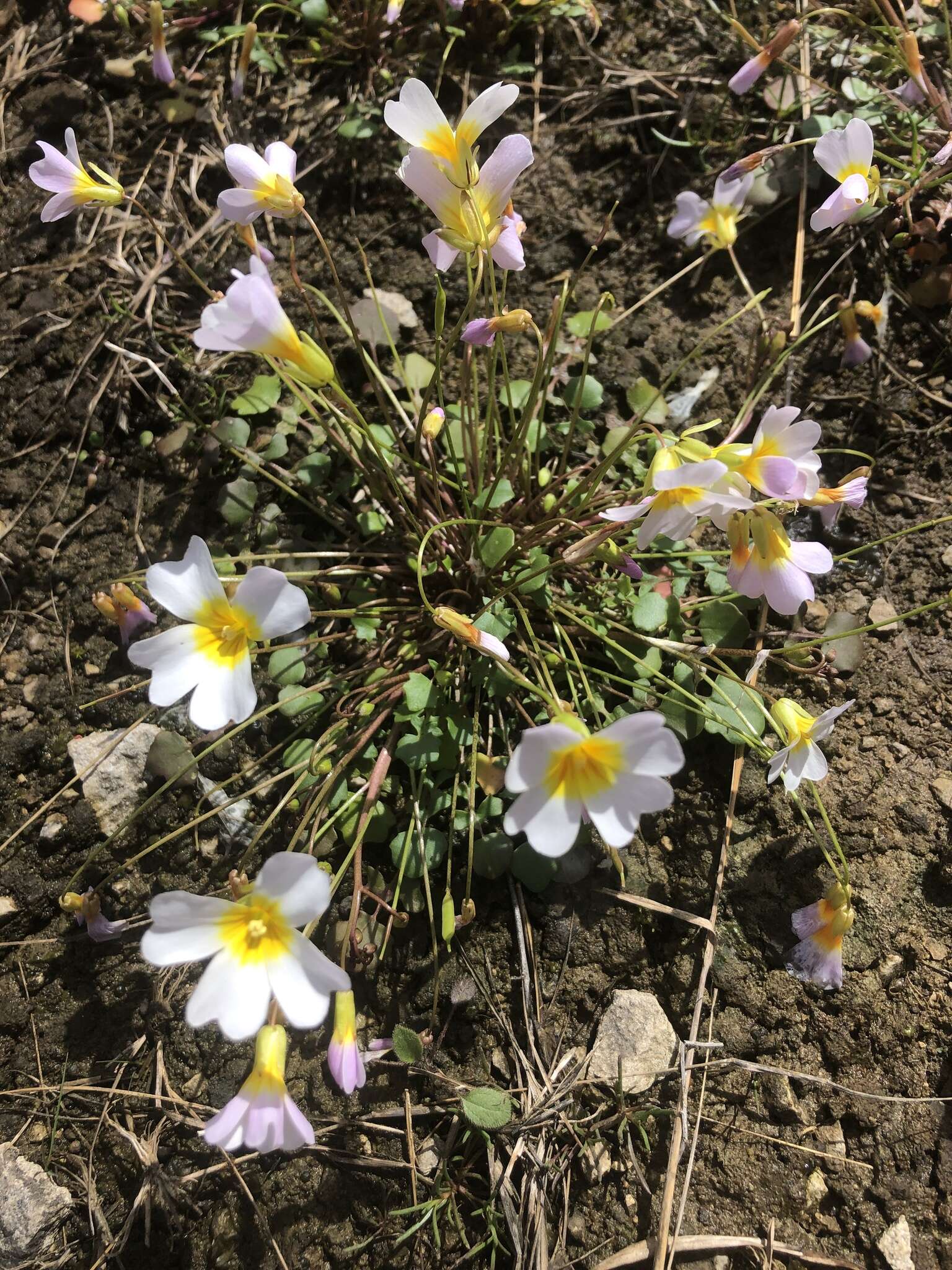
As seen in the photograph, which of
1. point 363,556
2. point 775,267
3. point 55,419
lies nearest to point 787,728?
point 363,556

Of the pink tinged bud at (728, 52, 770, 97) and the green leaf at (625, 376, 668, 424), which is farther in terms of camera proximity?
the green leaf at (625, 376, 668, 424)

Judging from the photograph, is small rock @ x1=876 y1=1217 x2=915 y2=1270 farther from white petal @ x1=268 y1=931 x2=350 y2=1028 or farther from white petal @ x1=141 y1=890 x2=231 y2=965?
white petal @ x1=141 y1=890 x2=231 y2=965

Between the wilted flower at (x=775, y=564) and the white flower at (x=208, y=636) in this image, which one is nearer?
the white flower at (x=208, y=636)

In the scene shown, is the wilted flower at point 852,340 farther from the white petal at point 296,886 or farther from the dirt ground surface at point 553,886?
the white petal at point 296,886

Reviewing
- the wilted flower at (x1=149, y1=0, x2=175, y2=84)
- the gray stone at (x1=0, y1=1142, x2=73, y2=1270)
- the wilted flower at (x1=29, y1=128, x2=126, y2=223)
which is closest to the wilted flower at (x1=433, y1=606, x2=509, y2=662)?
the wilted flower at (x1=29, y1=128, x2=126, y2=223)

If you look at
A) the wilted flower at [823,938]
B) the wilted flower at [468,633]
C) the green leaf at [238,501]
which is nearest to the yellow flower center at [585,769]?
the wilted flower at [468,633]

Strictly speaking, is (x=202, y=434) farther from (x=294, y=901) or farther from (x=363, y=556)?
(x=294, y=901)
